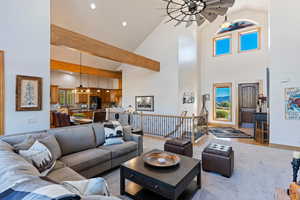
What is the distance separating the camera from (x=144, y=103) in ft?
25.0

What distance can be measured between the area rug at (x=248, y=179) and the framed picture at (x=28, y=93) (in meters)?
2.11

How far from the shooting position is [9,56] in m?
2.66

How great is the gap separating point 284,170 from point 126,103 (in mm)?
7092

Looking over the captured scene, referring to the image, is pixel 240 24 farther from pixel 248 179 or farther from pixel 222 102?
pixel 248 179

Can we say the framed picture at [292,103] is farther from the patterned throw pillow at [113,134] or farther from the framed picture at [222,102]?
the patterned throw pillow at [113,134]

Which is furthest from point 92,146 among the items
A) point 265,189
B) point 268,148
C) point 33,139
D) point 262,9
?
point 262,9

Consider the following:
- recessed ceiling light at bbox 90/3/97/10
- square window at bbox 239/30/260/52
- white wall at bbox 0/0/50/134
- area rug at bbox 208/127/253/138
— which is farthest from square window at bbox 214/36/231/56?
white wall at bbox 0/0/50/134

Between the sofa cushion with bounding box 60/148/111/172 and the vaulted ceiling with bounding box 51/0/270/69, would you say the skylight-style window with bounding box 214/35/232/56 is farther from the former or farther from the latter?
the sofa cushion with bounding box 60/148/111/172

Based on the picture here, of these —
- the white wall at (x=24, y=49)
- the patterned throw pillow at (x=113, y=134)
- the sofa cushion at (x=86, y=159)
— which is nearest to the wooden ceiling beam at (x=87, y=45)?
the white wall at (x=24, y=49)

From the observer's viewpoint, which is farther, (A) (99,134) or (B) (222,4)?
(A) (99,134)

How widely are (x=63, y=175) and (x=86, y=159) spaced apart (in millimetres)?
548

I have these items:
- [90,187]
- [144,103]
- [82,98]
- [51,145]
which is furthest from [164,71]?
[90,187]

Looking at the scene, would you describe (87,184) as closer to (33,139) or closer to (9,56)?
(33,139)

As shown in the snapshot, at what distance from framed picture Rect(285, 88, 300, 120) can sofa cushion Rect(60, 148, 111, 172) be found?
5.16 meters
